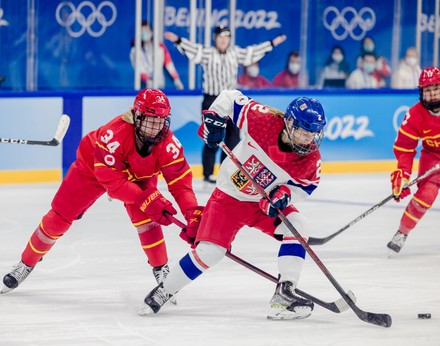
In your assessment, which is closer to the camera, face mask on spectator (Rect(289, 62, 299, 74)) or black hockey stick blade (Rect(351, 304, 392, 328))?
black hockey stick blade (Rect(351, 304, 392, 328))

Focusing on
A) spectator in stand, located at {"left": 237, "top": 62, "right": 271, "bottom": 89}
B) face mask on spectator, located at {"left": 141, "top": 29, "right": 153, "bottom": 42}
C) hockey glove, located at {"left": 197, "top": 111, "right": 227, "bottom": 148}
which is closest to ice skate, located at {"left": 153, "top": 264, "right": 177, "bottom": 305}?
hockey glove, located at {"left": 197, "top": 111, "right": 227, "bottom": 148}

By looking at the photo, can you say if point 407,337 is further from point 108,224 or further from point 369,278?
point 108,224

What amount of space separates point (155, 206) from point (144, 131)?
1.00 feet

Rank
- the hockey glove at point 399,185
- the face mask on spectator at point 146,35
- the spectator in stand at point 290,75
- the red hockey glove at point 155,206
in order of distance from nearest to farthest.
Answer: the red hockey glove at point 155,206, the hockey glove at point 399,185, the face mask on spectator at point 146,35, the spectator in stand at point 290,75

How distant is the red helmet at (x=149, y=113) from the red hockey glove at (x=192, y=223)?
315mm

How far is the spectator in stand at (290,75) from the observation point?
1048cm

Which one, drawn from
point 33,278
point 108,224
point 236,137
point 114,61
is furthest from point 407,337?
point 114,61

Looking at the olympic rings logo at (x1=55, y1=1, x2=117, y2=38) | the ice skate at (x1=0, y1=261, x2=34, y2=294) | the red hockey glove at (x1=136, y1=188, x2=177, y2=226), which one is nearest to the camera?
the red hockey glove at (x1=136, y1=188, x2=177, y2=226)

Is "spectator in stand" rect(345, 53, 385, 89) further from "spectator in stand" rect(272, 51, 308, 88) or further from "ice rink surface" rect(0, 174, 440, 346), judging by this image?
"ice rink surface" rect(0, 174, 440, 346)

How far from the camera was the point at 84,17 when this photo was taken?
9609 mm

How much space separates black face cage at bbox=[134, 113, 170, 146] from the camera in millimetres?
4332

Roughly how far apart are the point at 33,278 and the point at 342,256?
1.69m

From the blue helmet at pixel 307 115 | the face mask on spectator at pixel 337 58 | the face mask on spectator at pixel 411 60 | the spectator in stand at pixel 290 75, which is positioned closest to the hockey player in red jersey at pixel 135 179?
the blue helmet at pixel 307 115

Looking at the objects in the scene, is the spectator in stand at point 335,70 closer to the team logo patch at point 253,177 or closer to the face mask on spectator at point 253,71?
the face mask on spectator at point 253,71
